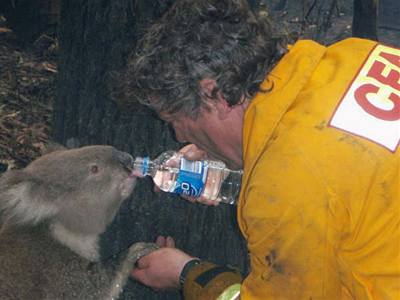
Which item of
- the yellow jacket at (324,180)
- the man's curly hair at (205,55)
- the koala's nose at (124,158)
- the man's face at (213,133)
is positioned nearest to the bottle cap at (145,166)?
the koala's nose at (124,158)

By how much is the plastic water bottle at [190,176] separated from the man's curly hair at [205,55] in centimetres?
69

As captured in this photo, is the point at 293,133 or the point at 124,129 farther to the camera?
the point at 124,129

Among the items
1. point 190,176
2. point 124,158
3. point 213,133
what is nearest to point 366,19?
point 124,158

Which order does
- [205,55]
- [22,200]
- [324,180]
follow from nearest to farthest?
[324,180], [205,55], [22,200]

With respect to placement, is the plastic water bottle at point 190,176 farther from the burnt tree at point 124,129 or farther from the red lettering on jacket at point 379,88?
the red lettering on jacket at point 379,88

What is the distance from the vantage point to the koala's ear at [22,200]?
3.32 m

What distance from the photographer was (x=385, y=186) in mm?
1975

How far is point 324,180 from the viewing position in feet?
6.32

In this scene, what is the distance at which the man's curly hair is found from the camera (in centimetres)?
226

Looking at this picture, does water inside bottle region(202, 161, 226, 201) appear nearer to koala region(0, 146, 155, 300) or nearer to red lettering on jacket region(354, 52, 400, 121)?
koala region(0, 146, 155, 300)

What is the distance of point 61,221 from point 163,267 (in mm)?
827

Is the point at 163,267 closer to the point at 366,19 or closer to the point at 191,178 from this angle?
the point at 191,178

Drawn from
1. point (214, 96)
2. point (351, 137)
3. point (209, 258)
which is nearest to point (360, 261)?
point (351, 137)

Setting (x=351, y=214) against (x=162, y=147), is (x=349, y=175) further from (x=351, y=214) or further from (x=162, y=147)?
(x=162, y=147)
